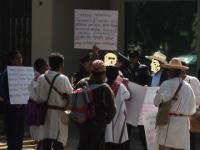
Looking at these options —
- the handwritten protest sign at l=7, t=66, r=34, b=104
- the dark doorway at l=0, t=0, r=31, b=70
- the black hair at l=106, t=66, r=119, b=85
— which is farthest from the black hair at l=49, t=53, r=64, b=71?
the dark doorway at l=0, t=0, r=31, b=70

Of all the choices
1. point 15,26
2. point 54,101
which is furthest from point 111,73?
point 15,26

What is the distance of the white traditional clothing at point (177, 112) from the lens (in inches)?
383

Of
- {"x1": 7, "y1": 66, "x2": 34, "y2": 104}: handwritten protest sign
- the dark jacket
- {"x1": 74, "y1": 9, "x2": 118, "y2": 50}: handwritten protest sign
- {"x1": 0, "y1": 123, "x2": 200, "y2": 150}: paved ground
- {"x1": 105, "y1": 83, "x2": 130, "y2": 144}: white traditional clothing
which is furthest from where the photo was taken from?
{"x1": 0, "y1": 123, "x2": 200, "y2": 150}: paved ground

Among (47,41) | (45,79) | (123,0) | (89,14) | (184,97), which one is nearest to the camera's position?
(184,97)

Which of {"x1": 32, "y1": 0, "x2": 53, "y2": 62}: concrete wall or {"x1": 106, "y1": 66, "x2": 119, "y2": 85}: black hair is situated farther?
{"x1": 32, "y1": 0, "x2": 53, "y2": 62}: concrete wall

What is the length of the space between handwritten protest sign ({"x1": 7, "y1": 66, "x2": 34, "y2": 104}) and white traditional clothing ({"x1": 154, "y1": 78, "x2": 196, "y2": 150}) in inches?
112

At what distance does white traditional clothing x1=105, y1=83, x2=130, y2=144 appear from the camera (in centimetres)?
1065

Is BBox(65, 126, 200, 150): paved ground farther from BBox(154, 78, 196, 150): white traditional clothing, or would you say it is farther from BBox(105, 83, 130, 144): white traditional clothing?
BBox(154, 78, 196, 150): white traditional clothing

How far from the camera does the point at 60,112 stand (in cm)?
1062

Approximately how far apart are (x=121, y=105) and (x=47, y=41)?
531cm

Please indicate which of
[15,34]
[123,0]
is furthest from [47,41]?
[123,0]

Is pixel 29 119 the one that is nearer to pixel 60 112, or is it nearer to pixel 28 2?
pixel 60 112

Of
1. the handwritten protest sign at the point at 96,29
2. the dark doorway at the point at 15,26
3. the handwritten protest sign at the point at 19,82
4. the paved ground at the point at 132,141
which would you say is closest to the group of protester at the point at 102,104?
the handwritten protest sign at the point at 19,82

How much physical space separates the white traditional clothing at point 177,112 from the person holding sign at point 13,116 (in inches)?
114
